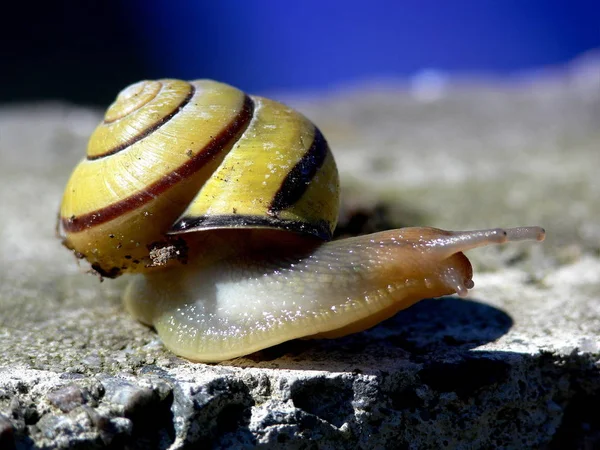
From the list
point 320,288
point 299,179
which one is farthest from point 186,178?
point 320,288

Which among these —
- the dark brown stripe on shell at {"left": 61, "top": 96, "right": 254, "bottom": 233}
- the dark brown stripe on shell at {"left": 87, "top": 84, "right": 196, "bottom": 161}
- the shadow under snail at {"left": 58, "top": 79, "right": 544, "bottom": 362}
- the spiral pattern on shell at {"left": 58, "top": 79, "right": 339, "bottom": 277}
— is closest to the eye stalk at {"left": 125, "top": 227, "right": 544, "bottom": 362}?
the shadow under snail at {"left": 58, "top": 79, "right": 544, "bottom": 362}

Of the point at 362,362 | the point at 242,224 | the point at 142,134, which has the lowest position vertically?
the point at 362,362

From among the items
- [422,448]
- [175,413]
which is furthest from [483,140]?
[175,413]

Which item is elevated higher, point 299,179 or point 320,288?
point 299,179

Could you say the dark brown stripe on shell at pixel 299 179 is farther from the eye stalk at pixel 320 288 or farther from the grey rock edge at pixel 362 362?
the grey rock edge at pixel 362 362

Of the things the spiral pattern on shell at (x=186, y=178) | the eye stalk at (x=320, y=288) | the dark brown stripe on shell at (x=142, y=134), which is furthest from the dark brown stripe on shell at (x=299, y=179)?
the dark brown stripe on shell at (x=142, y=134)

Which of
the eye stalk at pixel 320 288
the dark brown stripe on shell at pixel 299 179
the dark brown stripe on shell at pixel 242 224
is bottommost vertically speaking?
the eye stalk at pixel 320 288

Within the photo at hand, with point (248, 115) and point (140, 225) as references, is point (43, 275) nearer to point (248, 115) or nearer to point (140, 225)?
point (140, 225)

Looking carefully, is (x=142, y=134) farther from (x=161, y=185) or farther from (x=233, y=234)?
(x=233, y=234)
